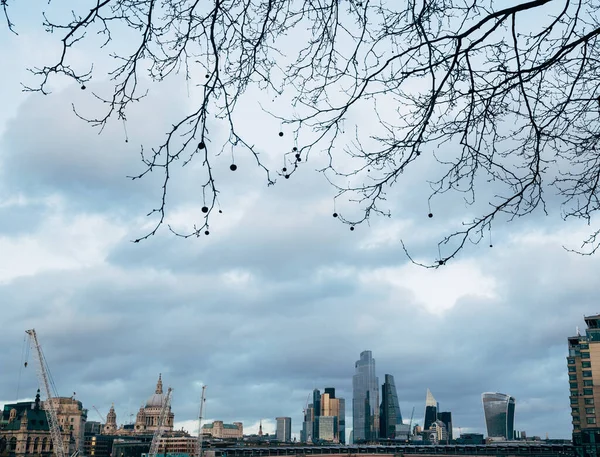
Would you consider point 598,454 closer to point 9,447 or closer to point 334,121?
point 334,121

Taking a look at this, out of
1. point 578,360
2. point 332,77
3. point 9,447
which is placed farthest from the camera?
point 9,447

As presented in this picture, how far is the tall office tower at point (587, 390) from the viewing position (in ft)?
401

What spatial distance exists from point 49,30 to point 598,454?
132526mm

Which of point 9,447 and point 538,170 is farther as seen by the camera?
point 9,447

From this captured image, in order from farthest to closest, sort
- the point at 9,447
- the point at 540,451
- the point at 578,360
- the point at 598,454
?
the point at 540,451
the point at 9,447
the point at 578,360
the point at 598,454

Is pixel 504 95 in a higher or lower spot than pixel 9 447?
higher

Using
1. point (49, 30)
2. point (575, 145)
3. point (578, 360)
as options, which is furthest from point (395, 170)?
point (578, 360)

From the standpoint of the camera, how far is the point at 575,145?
345 inches

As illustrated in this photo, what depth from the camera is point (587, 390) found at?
125438mm

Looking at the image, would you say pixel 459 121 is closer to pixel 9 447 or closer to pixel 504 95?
pixel 504 95

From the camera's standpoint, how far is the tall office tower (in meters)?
122

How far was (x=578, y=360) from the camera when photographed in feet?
429

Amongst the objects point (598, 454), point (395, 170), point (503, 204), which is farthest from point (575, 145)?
point (598, 454)

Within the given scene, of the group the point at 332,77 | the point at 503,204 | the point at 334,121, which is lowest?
the point at 503,204
